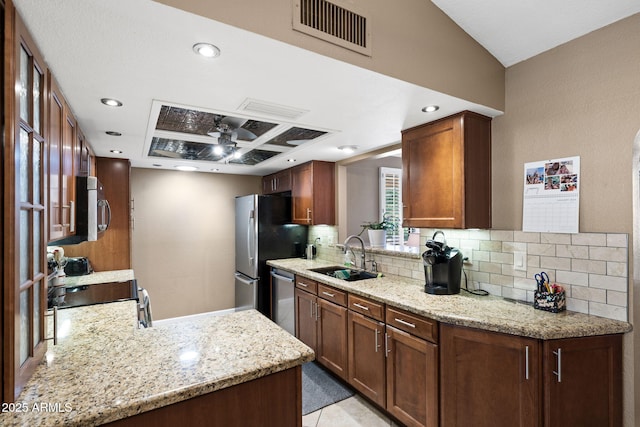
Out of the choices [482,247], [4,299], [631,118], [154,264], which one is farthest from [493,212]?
[154,264]

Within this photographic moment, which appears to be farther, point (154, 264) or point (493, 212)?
point (154, 264)

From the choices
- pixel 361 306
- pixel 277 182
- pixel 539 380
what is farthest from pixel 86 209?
pixel 277 182

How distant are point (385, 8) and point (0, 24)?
1.53 metres

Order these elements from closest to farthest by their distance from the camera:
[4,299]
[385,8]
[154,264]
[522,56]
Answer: [4,299], [385,8], [522,56], [154,264]

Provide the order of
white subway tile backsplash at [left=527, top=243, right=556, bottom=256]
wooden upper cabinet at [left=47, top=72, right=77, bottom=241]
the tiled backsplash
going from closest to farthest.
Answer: wooden upper cabinet at [left=47, top=72, right=77, bottom=241]
the tiled backsplash
white subway tile backsplash at [left=527, top=243, right=556, bottom=256]

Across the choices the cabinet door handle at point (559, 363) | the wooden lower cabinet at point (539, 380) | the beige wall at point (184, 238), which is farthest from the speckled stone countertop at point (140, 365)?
the beige wall at point (184, 238)

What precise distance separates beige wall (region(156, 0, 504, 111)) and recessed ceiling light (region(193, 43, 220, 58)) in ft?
0.60

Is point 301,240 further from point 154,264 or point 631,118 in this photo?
point 631,118

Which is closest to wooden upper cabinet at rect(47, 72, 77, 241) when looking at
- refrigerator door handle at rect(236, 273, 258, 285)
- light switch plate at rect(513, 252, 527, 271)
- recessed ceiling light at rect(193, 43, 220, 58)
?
recessed ceiling light at rect(193, 43, 220, 58)

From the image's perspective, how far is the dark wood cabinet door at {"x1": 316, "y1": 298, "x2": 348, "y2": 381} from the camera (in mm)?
2691

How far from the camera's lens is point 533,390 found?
1.58 meters

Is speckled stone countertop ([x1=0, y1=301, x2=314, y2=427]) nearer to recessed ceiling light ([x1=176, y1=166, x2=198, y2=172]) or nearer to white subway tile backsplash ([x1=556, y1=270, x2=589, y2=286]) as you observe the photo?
white subway tile backsplash ([x1=556, y1=270, x2=589, y2=286])

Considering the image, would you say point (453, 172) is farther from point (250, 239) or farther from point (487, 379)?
point (250, 239)

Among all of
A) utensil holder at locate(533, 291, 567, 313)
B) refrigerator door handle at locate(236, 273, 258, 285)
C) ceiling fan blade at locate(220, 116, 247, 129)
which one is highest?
ceiling fan blade at locate(220, 116, 247, 129)
